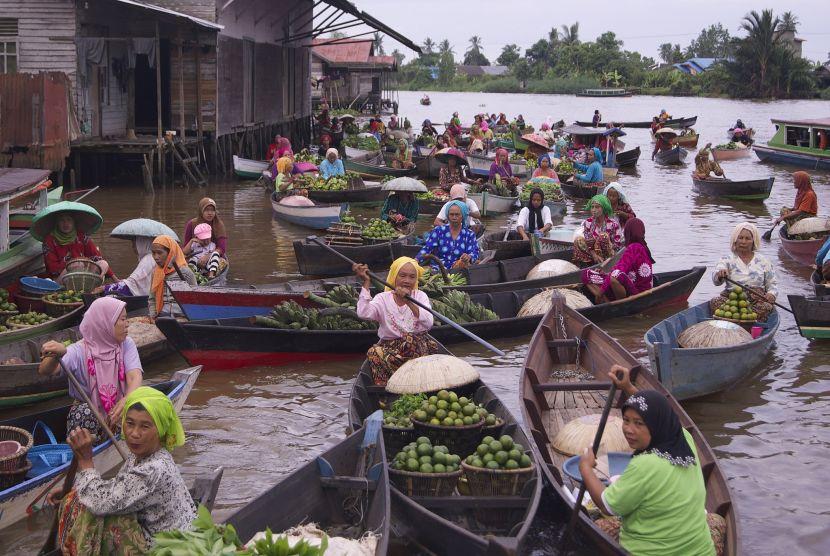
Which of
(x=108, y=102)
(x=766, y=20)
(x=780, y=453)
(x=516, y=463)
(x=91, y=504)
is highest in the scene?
(x=766, y=20)

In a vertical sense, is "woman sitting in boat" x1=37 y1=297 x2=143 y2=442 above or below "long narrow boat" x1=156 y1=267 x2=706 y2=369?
above

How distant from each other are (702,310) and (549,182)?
10.3 meters

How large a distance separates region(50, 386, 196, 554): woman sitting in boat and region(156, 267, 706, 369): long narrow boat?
4.04 metres

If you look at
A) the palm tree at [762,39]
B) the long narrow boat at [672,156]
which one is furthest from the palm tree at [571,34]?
the long narrow boat at [672,156]

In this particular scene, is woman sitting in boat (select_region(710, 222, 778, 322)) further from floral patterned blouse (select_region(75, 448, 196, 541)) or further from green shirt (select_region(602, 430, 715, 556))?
floral patterned blouse (select_region(75, 448, 196, 541))

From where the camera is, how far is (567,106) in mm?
75375

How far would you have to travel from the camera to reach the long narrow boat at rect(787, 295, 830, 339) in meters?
9.23

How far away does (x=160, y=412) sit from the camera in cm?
385

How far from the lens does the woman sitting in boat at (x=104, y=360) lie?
206 inches

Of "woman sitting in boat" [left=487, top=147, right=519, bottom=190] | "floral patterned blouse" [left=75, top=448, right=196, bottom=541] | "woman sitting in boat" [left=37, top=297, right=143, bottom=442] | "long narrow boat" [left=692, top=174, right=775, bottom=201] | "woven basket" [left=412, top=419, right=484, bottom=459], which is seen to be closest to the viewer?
"floral patterned blouse" [left=75, top=448, right=196, bottom=541]

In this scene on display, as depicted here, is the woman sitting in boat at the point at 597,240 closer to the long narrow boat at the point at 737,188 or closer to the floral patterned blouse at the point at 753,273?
the floral patterned blouse at the point at 753,273

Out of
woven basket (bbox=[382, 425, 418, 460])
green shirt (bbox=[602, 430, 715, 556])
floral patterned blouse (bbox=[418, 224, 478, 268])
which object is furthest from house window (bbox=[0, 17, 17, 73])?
green shirt (bbox=[602, 430, 715, 556])

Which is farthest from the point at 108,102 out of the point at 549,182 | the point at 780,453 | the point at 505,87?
the point at 505,87

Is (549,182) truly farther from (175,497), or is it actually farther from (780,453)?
(175,497)
